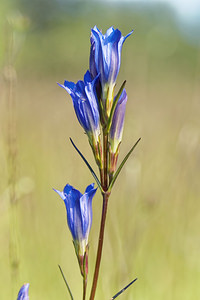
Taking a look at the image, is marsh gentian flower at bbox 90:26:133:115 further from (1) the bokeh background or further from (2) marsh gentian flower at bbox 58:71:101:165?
(1) the bokeh background

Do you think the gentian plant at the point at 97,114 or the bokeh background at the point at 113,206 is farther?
the bokeh background at the point at 113,206

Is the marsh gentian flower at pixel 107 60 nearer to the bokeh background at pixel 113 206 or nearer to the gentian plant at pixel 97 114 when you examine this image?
the gentian plant at pixel 97 114

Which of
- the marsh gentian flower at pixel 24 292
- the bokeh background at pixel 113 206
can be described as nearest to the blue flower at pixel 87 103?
the marsh gentian flower at pixel 24 292

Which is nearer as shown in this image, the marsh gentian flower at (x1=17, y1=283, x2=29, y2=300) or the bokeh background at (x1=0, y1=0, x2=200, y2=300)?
the marsh gentian flower at (x1=17, y1=283, x2=29, y2=300)

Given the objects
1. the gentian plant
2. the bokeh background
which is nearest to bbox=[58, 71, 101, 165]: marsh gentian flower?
the gentian plant

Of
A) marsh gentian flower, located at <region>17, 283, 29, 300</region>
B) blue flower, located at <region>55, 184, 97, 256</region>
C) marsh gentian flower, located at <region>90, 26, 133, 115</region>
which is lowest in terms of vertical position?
marsh gentian flower, located at <region>17, 283, 29, 300</region>

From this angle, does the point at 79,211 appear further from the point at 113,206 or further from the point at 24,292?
the point at 113,206

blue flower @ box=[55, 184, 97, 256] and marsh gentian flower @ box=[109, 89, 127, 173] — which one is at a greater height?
marsh gentian flower @ box=[109, 89, 127, 173]
